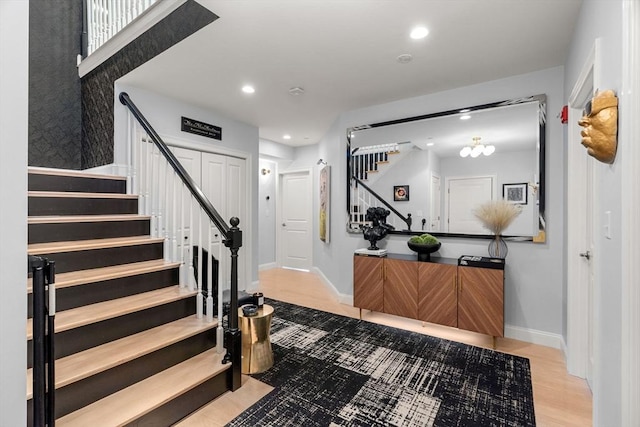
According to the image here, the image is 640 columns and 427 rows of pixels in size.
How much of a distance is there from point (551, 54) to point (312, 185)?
4.13 m

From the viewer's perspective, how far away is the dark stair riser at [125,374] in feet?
4.93

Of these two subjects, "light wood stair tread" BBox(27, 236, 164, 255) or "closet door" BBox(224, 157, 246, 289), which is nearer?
"light wood stair tread" BBox(27, 236, 164, 255)

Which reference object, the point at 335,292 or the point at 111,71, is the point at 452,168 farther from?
the point at 111,71

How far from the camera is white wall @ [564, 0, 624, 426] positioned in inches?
47.5

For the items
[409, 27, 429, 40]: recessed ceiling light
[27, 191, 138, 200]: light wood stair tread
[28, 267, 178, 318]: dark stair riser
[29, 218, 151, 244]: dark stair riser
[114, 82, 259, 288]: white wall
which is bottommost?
[28, 267, 178, 318]: dark stair riser

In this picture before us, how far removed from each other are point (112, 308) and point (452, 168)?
3265 millimetres

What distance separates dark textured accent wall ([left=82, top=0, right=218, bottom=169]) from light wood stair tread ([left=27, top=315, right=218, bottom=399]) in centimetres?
219

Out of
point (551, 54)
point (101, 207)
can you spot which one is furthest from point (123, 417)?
point (551, 54)

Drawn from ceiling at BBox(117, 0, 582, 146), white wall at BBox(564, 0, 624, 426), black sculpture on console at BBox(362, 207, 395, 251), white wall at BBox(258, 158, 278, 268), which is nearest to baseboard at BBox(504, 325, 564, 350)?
white wall at BBox(564, 0, 624, 426)

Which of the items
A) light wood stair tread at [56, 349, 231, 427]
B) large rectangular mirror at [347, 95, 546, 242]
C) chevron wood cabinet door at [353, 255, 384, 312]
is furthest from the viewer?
chevron wood cabinet door at [353, 255, 384, 312]

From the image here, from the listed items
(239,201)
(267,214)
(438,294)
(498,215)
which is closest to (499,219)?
(498,215)

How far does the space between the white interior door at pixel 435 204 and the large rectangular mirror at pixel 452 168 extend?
1 centimetres

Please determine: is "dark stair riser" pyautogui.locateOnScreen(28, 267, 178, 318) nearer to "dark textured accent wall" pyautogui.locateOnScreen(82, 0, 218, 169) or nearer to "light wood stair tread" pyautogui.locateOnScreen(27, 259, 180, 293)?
"light wood stair tread" pyautogui.locateOnScreen(27, 259, 180, 293)
